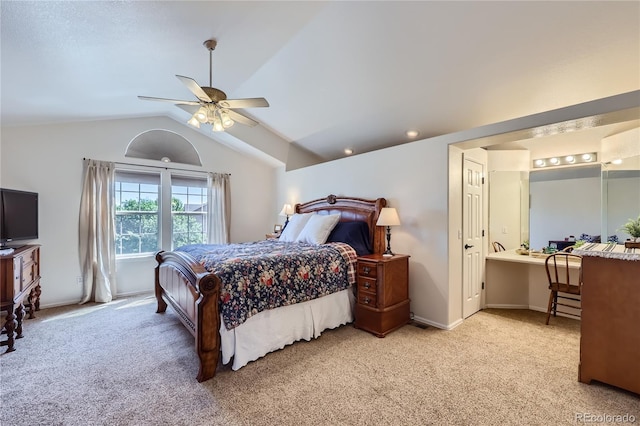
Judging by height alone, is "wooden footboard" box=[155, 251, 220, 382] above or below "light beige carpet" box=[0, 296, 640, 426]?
above

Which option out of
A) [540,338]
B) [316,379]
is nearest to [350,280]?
[316,379]

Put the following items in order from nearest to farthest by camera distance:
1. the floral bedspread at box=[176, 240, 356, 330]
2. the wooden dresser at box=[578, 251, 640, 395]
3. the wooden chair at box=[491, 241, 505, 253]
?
the wooden dresser at box=[578, 251, 640, 395] → the floral bedspread at box=[176, 240, 356, 330] → the wooden chair at box=[491, 241, 505, 253]

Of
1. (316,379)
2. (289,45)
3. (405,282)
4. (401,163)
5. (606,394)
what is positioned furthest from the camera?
(401,163)

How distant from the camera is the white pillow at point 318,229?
12.6ft

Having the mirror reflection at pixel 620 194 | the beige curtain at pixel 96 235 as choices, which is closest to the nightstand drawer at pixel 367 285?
the mirror reflection at pixel 620 194

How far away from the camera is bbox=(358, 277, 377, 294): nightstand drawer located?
3125 mm

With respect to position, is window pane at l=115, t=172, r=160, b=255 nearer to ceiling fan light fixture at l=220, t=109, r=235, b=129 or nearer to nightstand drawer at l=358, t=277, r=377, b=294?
ceiling fan light fixture at l=220, t=109, r=235, b=129

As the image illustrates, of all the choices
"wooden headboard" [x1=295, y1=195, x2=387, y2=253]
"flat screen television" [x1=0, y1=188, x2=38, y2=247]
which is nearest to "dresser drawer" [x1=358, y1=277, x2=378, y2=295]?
"wooden headboard" [x1=295, y1=195, x2=387, y2=253]

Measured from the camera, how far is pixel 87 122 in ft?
13.9

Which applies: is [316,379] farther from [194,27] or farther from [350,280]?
[194,27]

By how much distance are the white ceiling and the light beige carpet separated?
2505mm

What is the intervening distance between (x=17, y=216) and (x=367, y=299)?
4300 millimetres

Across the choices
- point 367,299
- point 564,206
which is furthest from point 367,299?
point 564,206

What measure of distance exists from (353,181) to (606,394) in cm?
324
